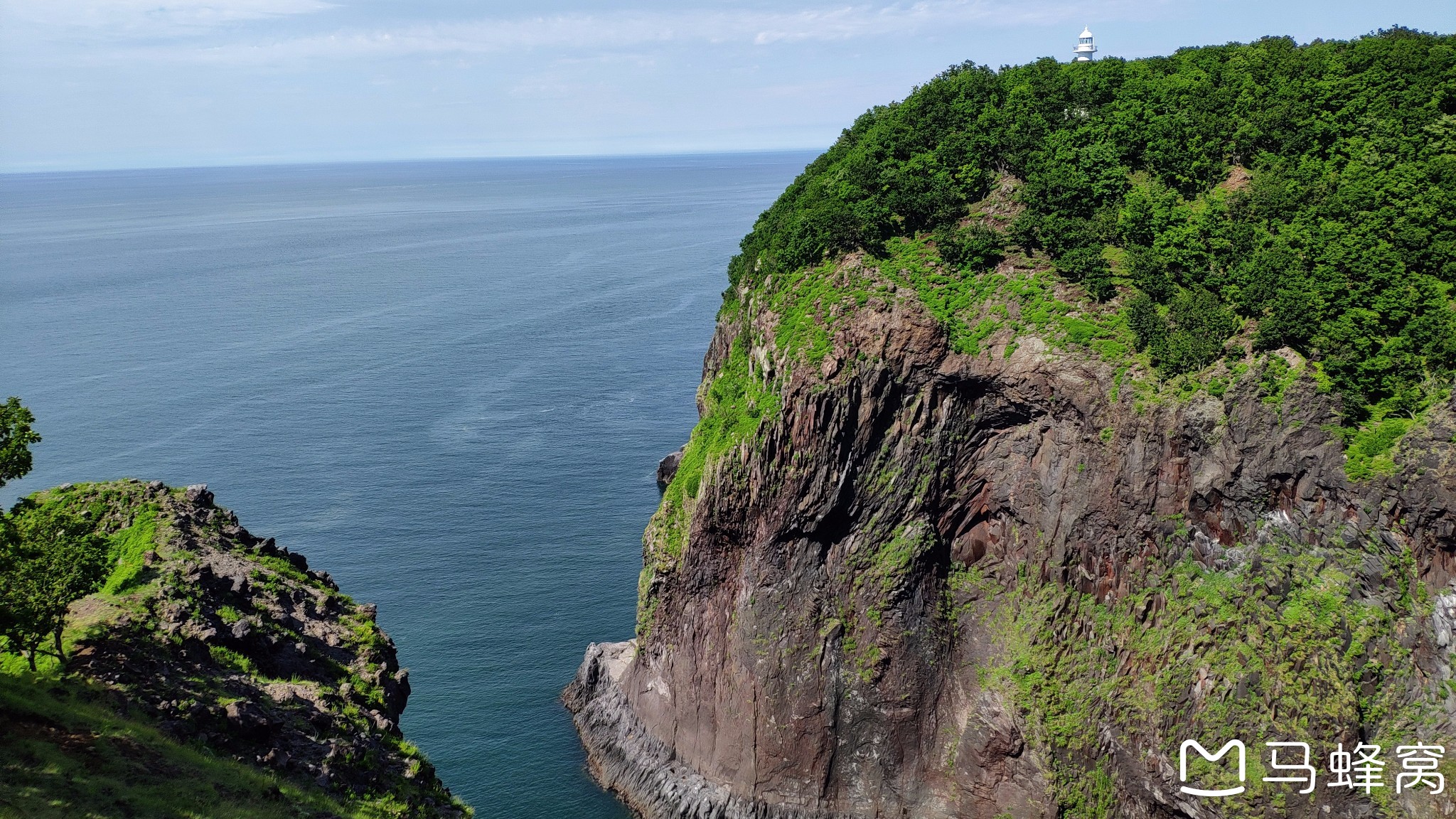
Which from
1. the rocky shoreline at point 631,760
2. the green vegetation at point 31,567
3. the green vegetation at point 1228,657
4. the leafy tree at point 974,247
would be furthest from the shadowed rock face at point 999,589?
the green vegetation at point 31,567

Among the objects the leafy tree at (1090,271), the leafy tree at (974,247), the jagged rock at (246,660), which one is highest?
the leafy tree at (974,247)

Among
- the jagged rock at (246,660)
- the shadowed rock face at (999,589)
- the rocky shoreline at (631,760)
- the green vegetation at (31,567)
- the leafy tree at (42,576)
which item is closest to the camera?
the green vegetation at (31,567)

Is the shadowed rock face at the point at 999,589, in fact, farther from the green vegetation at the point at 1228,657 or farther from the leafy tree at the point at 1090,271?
the leafy tree at the point at 1090,271

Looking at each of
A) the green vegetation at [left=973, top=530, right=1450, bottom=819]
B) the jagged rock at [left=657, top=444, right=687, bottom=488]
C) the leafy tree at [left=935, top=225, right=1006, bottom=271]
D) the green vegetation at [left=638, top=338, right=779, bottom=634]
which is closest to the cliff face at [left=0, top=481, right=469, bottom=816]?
the green vegetation at [left=638, top=338, right=779, bottom=634]

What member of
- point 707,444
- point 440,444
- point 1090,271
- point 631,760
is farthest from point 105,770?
point 440,444

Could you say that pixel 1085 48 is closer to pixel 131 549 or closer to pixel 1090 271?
pixel 1090 271

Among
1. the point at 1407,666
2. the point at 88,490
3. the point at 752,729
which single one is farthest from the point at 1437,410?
the point at 88,490
